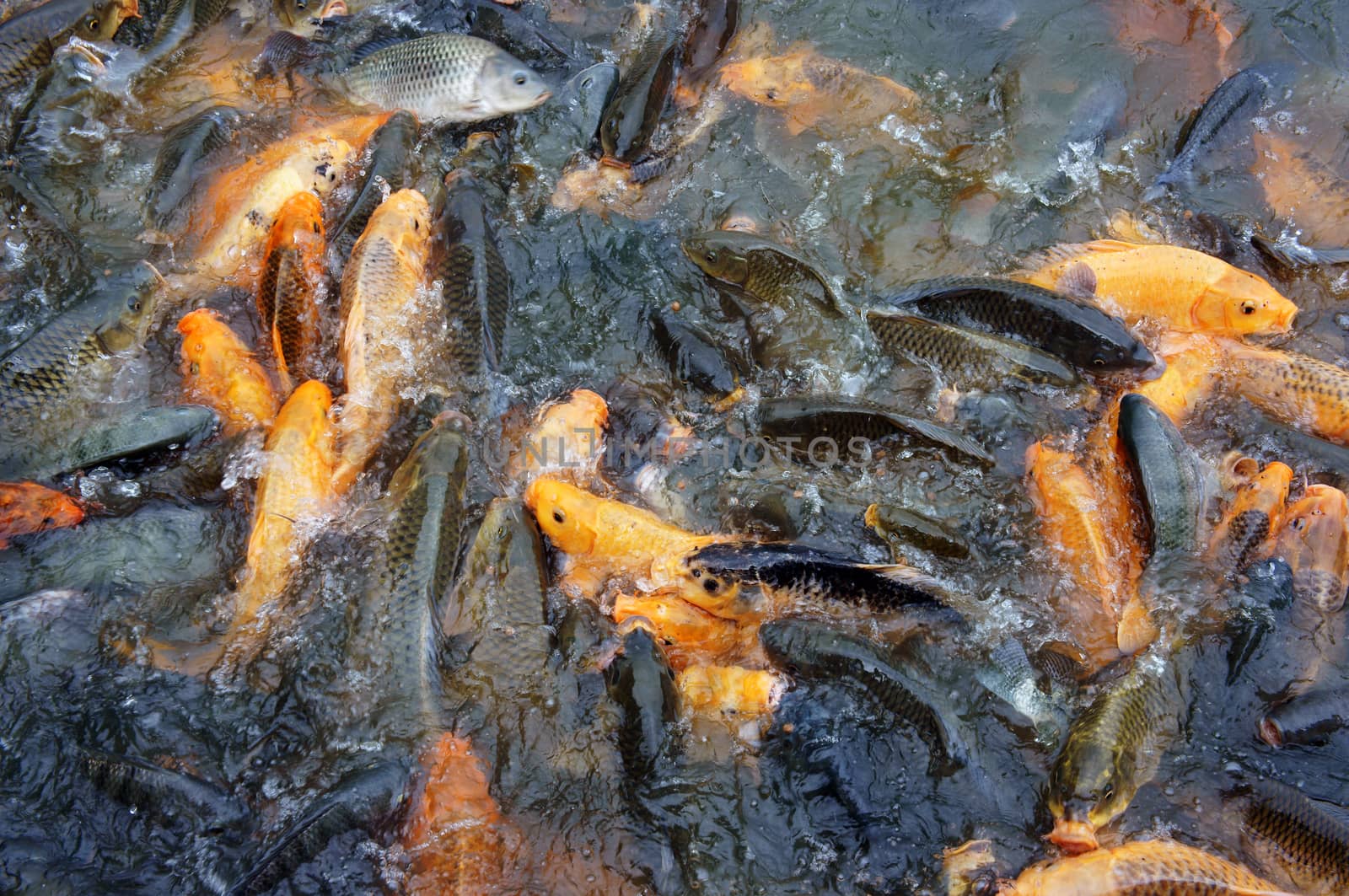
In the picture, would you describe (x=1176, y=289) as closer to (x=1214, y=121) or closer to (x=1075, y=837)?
(x=1214, y=121)

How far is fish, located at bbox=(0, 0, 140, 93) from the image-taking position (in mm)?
6086

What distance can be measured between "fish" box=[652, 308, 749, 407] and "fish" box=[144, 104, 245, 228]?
9.98ft

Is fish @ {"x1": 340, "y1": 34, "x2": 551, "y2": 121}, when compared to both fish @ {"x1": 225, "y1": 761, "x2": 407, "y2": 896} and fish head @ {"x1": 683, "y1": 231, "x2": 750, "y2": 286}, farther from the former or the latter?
fish @ {"x1": 225, "y1": 761, "x2": 407, "y2": 896}

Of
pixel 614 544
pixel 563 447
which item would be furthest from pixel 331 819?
pixel 563 447

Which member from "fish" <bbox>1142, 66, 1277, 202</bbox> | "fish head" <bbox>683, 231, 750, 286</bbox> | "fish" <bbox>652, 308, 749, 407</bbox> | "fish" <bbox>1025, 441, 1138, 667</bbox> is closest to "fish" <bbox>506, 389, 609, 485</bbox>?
"fish" <bbox>652, 308, 749, 407</bbox>

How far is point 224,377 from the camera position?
4.82 meters

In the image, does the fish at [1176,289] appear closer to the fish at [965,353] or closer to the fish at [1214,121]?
the fish at [965,353]

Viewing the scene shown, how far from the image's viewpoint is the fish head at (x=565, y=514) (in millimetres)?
4367

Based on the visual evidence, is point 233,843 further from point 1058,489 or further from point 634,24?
point 634,24

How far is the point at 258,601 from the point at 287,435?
83cm

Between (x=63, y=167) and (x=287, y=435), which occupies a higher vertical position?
(x=63, y=167)

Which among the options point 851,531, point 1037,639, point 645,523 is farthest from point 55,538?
point 1037,639

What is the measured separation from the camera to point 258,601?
4152 mm

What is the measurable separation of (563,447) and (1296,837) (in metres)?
3.63
